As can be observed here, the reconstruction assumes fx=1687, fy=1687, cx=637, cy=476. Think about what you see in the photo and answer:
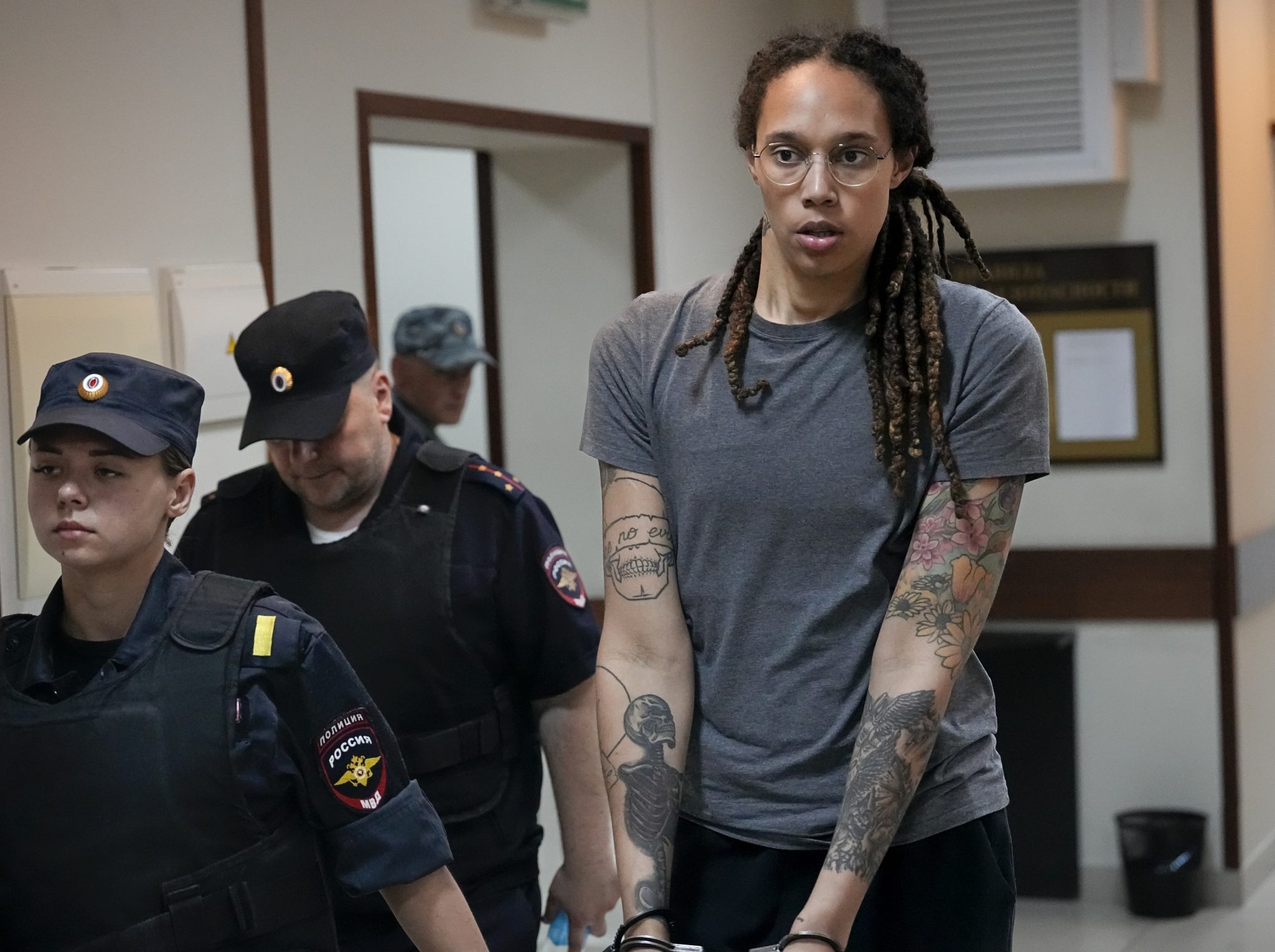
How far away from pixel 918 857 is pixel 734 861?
0.19 meters

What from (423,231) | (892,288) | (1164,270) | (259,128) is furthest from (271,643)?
(423,231)

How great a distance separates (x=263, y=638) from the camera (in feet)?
5.66

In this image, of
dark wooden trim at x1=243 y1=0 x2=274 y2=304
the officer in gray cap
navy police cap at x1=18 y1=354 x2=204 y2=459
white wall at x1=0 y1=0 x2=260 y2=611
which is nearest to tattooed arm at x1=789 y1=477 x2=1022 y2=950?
navy police cap at x1=18 y1=354 x2=204 y2=459

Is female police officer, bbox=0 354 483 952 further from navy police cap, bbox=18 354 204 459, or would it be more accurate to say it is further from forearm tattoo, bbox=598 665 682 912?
forearm tattoo, bbox=598 665 682 912

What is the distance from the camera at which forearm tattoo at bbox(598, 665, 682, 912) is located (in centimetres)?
173

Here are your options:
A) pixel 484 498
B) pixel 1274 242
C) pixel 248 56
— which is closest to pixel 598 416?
pixel 484 498

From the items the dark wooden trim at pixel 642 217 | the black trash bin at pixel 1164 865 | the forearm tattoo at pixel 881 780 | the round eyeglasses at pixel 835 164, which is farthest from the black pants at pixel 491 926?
the black trash bin at pixel 1164 865

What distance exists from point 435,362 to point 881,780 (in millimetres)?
2954

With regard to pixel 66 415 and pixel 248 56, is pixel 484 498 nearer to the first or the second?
pixel 66 415

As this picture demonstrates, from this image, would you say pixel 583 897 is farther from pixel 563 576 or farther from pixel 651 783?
pixel 651 783

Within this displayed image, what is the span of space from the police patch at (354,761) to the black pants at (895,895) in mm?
354

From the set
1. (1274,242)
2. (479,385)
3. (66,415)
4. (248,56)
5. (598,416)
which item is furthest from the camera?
(479,385)

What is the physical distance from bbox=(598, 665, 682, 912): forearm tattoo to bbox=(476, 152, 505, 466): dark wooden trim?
9.77 feet

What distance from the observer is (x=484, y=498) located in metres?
2.48
